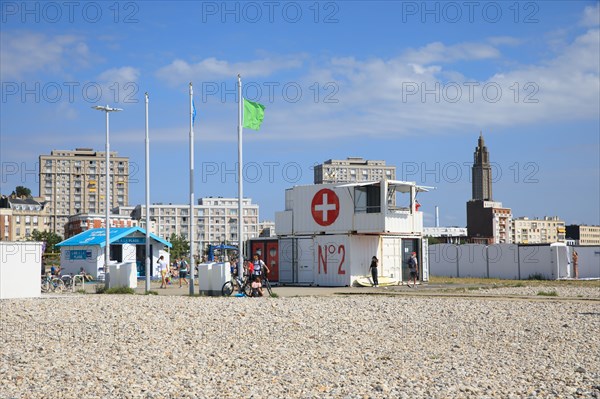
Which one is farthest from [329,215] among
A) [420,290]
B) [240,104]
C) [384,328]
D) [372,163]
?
[372,163]

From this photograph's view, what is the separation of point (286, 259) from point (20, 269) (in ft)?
43.3

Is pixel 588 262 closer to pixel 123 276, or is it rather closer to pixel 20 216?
pixel 123 276

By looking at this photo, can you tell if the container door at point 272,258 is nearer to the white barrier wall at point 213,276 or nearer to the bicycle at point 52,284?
the white barrier wall at point 213,276

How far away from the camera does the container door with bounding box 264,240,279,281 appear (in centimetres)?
3984

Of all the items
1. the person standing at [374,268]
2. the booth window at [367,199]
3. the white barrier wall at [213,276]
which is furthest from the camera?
the booth window at [367,199]

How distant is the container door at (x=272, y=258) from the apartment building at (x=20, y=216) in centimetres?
12766

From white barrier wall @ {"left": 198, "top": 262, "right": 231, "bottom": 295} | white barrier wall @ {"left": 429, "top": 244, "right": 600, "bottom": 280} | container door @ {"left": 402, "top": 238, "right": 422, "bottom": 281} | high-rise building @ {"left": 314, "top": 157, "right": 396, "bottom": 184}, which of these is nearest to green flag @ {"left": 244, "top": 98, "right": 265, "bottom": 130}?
white barrier wall @ {"left": 198, "top": 262, "right": 231, "bottom": 295}

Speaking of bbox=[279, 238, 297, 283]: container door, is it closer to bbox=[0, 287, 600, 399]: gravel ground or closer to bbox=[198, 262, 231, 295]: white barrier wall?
bbox=[198, 262, 231, 295]: white barrier wall

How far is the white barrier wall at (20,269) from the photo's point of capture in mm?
29984

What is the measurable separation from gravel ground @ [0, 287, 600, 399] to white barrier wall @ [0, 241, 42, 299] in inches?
162

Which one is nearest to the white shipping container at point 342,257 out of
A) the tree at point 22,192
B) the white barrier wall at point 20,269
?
the white barrier wall at point 20,269

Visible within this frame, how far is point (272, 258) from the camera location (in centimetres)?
3994

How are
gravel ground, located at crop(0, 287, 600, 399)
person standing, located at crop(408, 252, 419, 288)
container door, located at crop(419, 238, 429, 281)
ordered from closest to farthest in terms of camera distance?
1. gravel ground, located at crop(0, 287, 600, 399)
2. person standing, located at crop(408, 252, 419, 288)
3. container door, located at crop(419, 238, 429, 281)

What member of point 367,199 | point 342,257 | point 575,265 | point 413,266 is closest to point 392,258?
point 413,266
